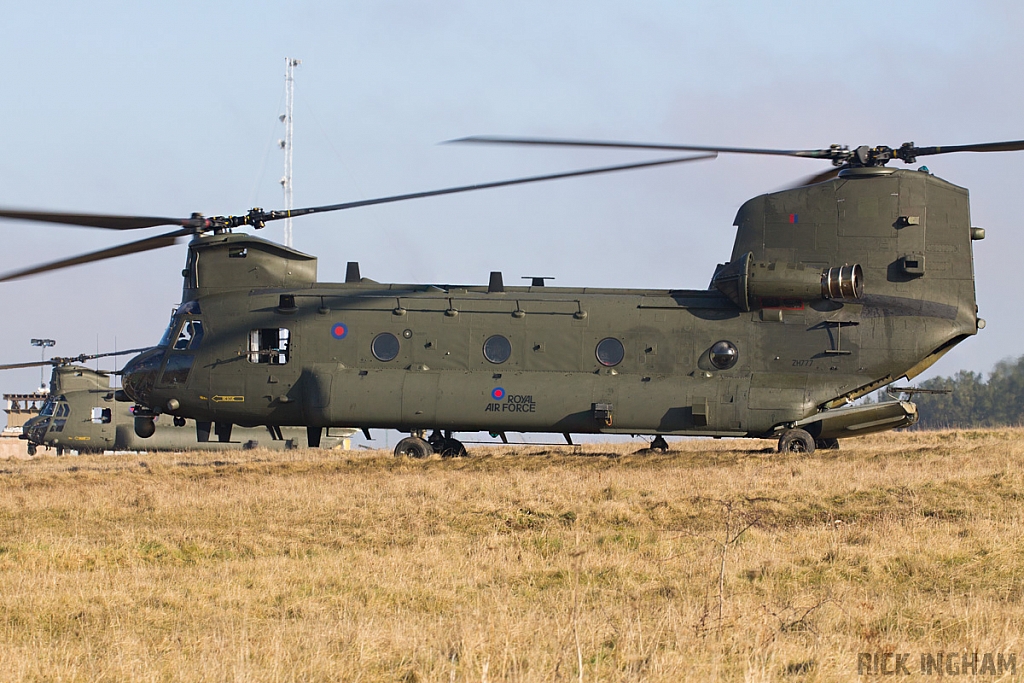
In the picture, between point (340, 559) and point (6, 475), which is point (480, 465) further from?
point (6, 475)

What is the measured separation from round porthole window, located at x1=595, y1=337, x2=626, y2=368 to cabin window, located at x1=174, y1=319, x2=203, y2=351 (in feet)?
29.2

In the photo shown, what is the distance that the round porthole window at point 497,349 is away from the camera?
2192 centimetres

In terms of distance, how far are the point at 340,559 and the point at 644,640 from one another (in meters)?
5.12

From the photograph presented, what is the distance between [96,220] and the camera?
18875mm

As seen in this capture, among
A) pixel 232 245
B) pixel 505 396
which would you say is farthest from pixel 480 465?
pixel 232 245

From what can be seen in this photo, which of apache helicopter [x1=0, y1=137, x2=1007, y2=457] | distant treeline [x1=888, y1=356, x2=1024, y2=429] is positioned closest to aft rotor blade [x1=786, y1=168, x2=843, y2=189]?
apache helicopter [x1=0, y1=137, x2=1007, y2=457]

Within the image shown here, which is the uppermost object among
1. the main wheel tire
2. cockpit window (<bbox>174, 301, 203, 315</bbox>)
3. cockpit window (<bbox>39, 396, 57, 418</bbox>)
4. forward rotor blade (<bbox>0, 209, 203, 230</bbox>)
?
forward rotor blade (<bbox>0, 209, 203, 230</bbox>)

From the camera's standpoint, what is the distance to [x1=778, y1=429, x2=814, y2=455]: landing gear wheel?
2108cm

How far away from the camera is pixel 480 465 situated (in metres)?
20.8

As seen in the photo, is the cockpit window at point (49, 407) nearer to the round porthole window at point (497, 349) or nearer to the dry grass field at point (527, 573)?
the dry grass field at point (527, 573)

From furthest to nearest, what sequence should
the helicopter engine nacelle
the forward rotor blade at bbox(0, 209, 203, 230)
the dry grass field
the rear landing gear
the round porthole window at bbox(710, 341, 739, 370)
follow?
the rear landing gear
the round porthole window at bbox(710, 341, 739, 370)
the helicopter engine nacelle
the forward rotor blade at bbox(0, 209, 203, 230)
the dry grass field

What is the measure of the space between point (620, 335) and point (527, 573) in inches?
433

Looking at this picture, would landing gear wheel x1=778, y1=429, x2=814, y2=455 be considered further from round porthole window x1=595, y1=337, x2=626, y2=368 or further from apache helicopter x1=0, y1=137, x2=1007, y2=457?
round porthole window x1=595, y1=337, x2=626, y2=368

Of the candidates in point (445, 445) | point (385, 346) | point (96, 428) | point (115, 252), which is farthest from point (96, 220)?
point (96, 428)
